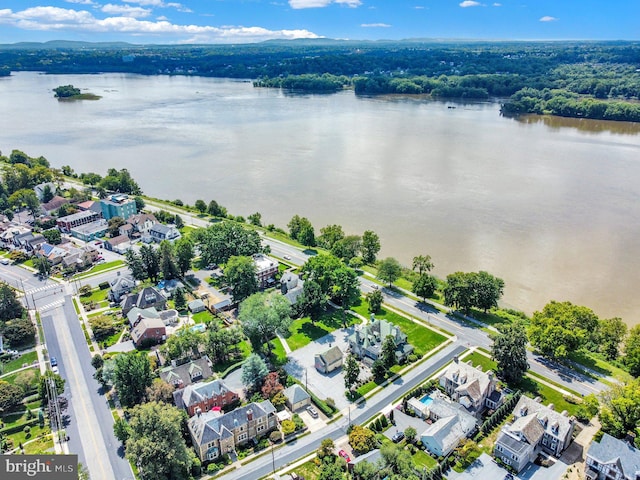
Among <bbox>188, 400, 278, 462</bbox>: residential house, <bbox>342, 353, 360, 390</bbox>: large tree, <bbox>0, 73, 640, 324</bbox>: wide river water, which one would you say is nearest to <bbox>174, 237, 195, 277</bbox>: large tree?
<bbox>0, 73, 640, 324</bbox>: wide river water

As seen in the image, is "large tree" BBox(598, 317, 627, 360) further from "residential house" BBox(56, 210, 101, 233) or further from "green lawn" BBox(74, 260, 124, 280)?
"residential house" BBox(56, 210, 101, 233)

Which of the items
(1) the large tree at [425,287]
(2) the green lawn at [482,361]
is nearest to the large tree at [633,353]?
(2) the green lawn at [482,361]

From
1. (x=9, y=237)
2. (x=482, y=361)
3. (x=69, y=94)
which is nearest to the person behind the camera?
(x=482, y=361)

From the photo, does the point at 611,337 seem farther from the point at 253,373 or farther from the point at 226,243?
the point at 226,243

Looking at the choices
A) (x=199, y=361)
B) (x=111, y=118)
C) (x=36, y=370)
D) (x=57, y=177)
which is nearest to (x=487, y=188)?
(x=199, y=361)

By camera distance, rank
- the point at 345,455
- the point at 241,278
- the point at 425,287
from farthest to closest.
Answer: the point at 425,287 → the point at 241,278 → the point at 345,455

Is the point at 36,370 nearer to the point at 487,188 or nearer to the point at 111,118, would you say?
the point at 487,188

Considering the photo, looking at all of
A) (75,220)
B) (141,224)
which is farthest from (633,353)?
(75,220)
